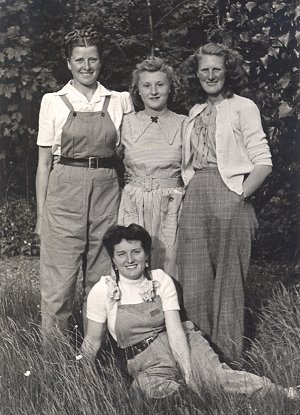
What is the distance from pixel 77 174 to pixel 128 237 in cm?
51

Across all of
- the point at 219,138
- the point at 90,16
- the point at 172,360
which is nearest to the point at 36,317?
the point at 172,360

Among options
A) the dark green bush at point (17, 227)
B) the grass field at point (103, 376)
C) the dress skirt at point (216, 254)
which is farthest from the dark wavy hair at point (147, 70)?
the dark green bush at point (17, 227)

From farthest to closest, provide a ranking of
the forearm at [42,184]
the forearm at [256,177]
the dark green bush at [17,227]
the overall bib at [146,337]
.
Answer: the dark green bush at [17,227], the forearm at [42,184], the forearm at [256,177], the overall bib at [146,337]

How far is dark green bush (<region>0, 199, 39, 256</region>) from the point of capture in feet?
28.0

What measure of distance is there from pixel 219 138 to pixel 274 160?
57.1 inches

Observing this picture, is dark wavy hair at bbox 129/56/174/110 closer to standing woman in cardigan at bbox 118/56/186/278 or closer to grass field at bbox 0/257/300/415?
standing woman in cardigan at bbox 118/56/186/278

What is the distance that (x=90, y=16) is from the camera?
7.36m

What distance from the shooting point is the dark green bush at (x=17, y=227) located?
8547 mm

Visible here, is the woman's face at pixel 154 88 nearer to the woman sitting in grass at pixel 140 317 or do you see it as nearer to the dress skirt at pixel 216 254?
the dress skirt at pixel 216 254

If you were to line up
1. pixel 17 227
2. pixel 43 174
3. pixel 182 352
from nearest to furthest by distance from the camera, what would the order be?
1. pixel 182 352
2. pixel 43 174
3. pixel 17 227

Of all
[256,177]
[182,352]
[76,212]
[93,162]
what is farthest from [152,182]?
[182,352]

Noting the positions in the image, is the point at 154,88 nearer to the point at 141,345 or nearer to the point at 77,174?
the point at 77,174

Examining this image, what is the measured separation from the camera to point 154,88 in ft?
13.7

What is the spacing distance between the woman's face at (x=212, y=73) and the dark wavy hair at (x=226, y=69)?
2 cm
